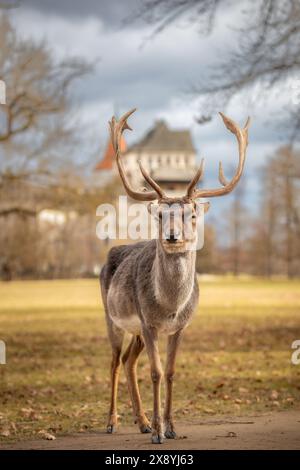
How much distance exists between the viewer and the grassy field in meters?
10.2

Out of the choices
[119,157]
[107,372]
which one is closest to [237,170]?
[119,157]

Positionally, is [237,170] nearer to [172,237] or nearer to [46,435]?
[172,237]

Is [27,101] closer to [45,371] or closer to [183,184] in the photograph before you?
[45,371]

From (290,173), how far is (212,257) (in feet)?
196

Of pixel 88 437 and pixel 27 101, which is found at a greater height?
pixel 27 101

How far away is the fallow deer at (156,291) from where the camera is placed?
7316 mm

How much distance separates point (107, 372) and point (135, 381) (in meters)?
5.82

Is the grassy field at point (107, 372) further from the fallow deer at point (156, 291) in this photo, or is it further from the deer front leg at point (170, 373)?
the deer front leg at point (170, 373)

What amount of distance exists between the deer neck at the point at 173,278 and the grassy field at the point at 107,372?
2.29 m

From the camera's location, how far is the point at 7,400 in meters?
11.5

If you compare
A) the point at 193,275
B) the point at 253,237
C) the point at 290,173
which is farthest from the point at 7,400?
the point at 253,237

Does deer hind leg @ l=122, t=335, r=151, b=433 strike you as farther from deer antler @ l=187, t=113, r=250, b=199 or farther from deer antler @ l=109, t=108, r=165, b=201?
deer antler @ l=187, t=113, r=250, b=199

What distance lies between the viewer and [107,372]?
14.4 metres

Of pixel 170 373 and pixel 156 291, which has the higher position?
pixel 156 291
